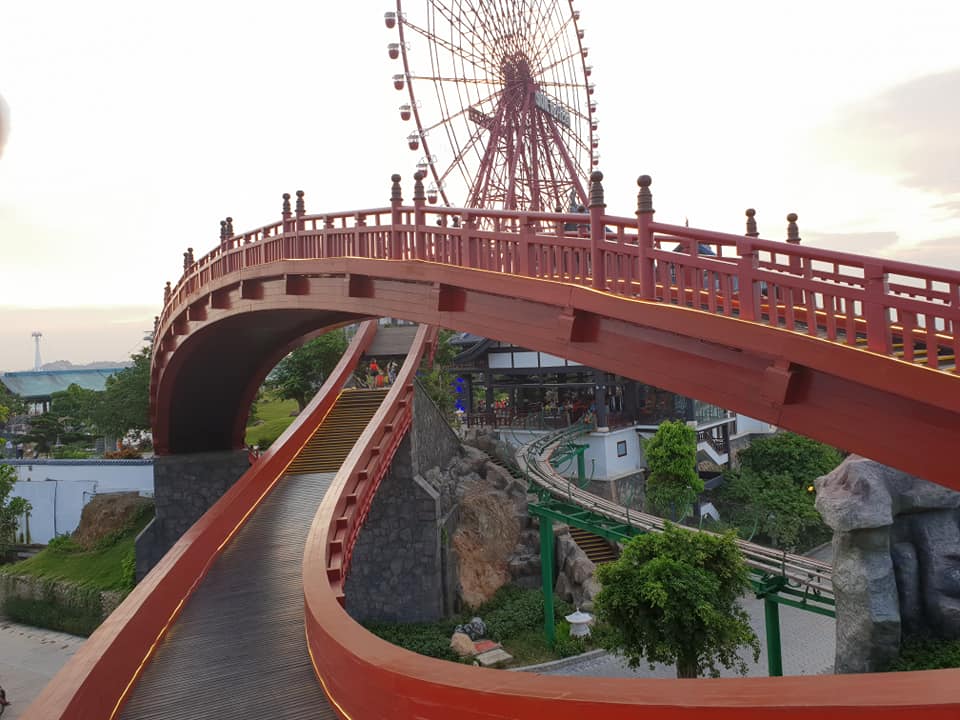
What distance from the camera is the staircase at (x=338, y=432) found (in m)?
17.4

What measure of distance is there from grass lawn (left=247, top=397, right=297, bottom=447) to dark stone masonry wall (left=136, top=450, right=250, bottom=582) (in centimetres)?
1099

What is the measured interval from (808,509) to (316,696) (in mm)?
23223

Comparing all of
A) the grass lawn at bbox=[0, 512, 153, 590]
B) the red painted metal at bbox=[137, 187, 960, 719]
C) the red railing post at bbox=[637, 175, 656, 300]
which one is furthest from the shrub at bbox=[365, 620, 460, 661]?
the red railing post at bbox=[637, 175, 656, 300]

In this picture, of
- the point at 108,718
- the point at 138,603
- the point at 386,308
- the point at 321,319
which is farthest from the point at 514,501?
the point at 108,718

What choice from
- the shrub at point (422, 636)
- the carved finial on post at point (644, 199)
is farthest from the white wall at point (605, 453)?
the carved finial on post at point (644, 199)

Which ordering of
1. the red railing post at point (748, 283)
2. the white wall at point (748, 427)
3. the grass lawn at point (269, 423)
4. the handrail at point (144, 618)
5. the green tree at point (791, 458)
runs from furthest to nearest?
1. the white wall at point (748, 427)
2. the grass lawn at point (269, 423)
3. the green tree at point (791, 458)
4. the handrail at point (144, 618)
5. the red railing post at point (748, 283)

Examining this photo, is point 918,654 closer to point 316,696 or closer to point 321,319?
point 316,696

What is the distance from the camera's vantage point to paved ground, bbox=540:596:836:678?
16.0m

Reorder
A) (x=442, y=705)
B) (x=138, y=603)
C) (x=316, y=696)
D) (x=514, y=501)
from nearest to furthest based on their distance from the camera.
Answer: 1. (x=442, y=705)
2. (x=316, y=696)
3. (x=138, y=603)
4. (x=514, y=501)

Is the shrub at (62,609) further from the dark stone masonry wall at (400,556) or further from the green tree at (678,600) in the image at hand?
the green tree at (678,600)

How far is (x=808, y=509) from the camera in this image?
2664cm

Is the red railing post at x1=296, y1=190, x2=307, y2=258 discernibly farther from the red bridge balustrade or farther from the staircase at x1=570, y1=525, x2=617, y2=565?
the staircase at x1=570, y1=525, x2=617, y2=565

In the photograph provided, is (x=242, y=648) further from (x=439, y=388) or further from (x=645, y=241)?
(x=439, y=388)

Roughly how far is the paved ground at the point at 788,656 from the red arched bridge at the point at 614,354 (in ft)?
22.5
